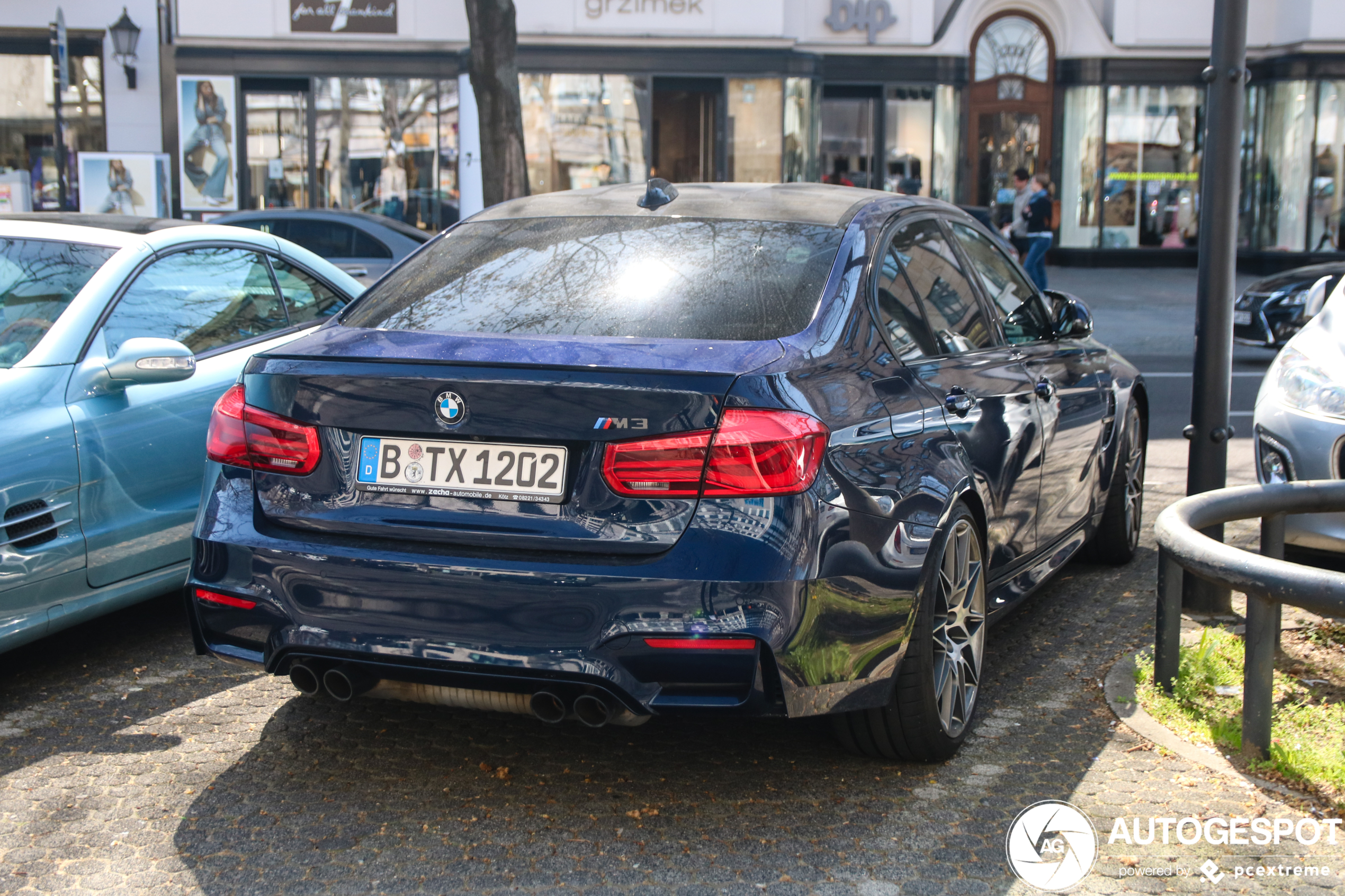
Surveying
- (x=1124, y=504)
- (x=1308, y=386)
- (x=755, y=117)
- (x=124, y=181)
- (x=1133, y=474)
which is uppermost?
(x=755, y=117)

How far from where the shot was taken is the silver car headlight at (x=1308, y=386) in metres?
5.06

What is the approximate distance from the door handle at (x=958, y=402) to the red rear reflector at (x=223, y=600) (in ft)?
6.23

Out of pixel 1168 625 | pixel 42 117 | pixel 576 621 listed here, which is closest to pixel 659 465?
pixel 576 621

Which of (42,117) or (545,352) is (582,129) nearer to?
(42,117)

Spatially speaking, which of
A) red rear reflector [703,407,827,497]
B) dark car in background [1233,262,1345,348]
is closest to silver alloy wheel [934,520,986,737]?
red rear reflector [703,407,827,497]

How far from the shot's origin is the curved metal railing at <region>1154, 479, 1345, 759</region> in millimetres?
3355

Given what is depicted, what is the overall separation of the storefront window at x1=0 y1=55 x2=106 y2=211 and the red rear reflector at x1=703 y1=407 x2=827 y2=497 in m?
22.9

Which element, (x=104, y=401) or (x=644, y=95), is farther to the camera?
(x=644, y=95)

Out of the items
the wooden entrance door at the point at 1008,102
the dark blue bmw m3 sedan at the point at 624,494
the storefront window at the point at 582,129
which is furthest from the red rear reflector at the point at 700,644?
the wooden entrance door at the point at 1008,102

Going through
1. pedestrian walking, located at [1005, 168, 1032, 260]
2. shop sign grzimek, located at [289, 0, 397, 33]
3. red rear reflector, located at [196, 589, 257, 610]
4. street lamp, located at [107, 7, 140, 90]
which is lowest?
red rear reflector, located at [196, 589, 257, 610]

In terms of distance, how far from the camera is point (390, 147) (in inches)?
911

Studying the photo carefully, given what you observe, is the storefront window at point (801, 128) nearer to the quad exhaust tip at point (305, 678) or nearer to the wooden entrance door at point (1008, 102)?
the wooden entrance door at point (1008, 102)

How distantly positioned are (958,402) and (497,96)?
36.8 ft

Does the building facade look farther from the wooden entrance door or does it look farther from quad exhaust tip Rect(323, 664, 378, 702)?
quad exhaust tip Rect(323, 664, 378, 702)
